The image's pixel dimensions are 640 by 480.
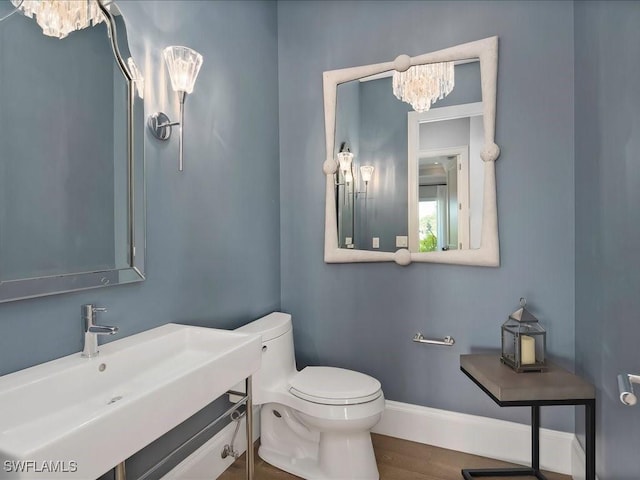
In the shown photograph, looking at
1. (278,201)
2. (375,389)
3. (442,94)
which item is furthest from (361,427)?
(442,94)

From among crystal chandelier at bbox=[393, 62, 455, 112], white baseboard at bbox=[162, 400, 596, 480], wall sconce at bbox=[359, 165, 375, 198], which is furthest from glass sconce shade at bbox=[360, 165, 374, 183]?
white baseboard at bbox=[162, 400, 596, 480]

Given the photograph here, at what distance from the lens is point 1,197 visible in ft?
3.51

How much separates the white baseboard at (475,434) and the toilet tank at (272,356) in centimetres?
67

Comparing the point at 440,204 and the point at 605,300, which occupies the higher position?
the point at 440,204

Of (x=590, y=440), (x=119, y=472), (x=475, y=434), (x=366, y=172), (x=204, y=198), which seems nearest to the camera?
(x=119, y=472)

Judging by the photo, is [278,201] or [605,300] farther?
[278,201]

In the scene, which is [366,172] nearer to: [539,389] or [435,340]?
[435,340]

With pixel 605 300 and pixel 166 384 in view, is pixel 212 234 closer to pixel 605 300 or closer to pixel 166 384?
pixel 166 384

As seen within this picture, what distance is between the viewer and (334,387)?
1.77m

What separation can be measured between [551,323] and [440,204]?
78cm

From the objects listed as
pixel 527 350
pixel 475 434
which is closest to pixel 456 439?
pixel 475 434

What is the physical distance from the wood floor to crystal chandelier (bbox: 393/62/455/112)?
1.80 meters

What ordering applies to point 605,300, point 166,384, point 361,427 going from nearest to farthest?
point 166,384
point 605,300
point 361,427

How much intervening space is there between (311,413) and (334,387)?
0.15 metres
